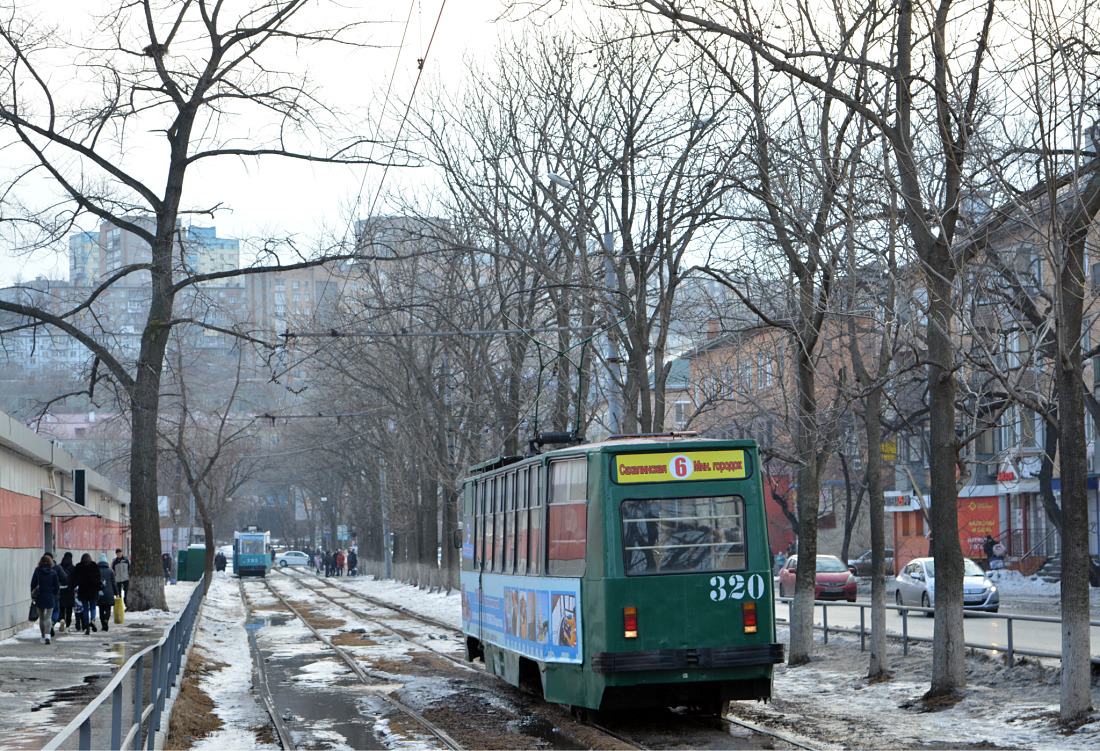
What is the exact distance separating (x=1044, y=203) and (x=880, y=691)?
6.31m

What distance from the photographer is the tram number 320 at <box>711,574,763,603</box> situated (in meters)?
12.3

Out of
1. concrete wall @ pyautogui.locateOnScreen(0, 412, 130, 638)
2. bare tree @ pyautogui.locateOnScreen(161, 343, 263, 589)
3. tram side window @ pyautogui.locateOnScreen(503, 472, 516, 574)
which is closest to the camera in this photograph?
tram side window @ pyautogui.locateOnScreen(503, 472, 516, 574)

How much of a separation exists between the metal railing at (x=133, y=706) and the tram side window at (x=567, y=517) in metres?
3.90

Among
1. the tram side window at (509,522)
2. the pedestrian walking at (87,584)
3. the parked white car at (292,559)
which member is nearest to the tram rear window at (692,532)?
the tram side window at (509,522)

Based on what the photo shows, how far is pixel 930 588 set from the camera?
30.9 metres

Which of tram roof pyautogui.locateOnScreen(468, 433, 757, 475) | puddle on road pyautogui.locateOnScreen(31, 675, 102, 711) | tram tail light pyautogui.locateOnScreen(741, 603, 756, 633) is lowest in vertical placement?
puddle on road pyautogui.locateOnScreen(31, 675, 102, 711)

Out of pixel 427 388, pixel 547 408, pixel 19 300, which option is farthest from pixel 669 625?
pixel 427 388

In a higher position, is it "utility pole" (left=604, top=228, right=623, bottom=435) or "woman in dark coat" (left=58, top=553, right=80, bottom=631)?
"utility pole" (left=604, top=228, right=623, bottom=435)

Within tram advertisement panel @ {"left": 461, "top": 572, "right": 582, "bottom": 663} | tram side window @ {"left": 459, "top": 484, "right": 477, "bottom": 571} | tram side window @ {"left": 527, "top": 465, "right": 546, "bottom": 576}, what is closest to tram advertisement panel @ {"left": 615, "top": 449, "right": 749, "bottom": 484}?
tram advertisement panel @ {"left": 461, "top": 572, "right": 582, "bottom": 663}

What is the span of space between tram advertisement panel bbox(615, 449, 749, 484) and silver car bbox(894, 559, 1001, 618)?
1846cm

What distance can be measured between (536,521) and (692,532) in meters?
1.95

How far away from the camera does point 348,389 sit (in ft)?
171

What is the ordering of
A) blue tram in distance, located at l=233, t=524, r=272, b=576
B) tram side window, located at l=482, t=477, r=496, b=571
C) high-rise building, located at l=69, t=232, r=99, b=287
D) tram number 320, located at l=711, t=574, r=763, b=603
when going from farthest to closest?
1. blue tram in distance, located at l=233, t=524, r=272, b=576
2. high-rise building, located at l=69, t=232, r=99, b=287
3. tram side window, located at l=482, t=477, r=496, b=571
4. tram number 320, located at l=711, t=574, r=763, b=603

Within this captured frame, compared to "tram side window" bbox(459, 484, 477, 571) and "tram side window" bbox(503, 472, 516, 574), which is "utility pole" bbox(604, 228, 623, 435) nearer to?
"tram side window" bbox(459, 484, 477, 571)
